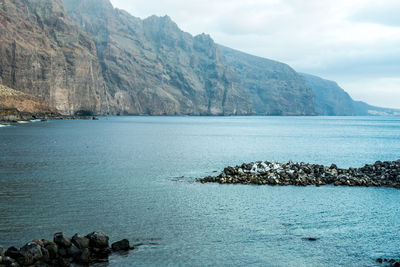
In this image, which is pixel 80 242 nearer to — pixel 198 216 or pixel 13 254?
pixel 13 254

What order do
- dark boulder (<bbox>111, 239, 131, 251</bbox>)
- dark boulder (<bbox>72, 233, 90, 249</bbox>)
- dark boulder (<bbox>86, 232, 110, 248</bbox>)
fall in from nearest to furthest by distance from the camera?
dark boulder (<bbox>72, 233, 90, 249</bbox>) → dark boulder (<bbox>86, 232, 110, 248</bbox>) → dark boulder (<bbox>111, 239, 131, 251</bbox>)

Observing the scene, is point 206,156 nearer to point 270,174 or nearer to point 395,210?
point 270,174

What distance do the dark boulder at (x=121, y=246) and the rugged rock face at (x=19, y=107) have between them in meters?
128

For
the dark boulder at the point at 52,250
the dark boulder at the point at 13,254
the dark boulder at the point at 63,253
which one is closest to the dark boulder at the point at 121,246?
the dark boulder at the point at 63,253

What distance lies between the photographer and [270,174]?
36.3m

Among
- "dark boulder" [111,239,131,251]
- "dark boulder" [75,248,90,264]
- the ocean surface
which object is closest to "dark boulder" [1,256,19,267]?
"dark boulder" [75,248,90,264]

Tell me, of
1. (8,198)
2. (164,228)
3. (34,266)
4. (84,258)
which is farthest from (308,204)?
(8,198)

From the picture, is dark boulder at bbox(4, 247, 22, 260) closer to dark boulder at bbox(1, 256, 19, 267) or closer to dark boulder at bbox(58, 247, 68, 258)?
dark boulder at bbox(1, 256, 19, 267)

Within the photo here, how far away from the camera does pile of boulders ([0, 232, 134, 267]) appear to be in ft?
50.7

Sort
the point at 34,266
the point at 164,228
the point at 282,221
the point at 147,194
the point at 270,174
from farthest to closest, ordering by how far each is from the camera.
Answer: the point at 270,174
the point at 147,194
the point at 282,221
the point at 164,228
the point at 34,266

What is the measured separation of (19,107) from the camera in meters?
147

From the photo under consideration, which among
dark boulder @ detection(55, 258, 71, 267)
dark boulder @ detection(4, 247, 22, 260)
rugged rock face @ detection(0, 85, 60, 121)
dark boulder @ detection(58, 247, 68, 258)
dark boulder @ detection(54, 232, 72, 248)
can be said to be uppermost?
Result: rugged rock face @ detection(0, 85, 60, 121)

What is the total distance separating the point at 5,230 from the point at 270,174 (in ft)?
76.2

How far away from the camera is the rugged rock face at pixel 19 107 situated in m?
134
